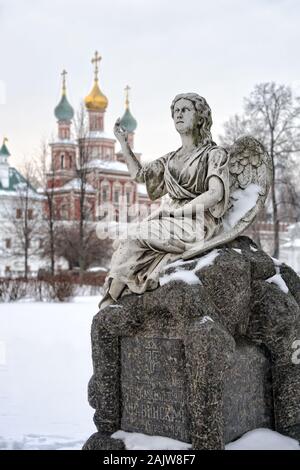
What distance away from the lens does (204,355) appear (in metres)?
4.07

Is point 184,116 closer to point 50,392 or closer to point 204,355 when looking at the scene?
point 204,355

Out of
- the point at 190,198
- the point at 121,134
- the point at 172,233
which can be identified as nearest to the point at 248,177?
the point at 190,198

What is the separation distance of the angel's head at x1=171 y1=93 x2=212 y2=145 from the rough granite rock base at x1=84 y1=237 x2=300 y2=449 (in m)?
0.88

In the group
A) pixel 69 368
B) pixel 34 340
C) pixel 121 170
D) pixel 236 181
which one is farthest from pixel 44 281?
pixel 121 170

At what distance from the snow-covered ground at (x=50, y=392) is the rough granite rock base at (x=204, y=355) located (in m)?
0.16

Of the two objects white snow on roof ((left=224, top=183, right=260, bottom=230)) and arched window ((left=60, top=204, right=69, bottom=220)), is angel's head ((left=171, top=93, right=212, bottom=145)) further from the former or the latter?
arched window ((left=60, top=204, right=69, bottom=220))

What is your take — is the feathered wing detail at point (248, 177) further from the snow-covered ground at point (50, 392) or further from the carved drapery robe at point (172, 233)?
the snow-covered ground at point (50, 392)

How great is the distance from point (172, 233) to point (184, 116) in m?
0.91

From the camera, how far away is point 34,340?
11508 millimetres

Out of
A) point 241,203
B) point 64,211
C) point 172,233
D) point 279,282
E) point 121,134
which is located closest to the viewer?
point 172,233

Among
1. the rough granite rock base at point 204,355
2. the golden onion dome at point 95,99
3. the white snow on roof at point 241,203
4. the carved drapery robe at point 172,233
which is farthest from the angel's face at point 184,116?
the golden onion dome at point 95,99

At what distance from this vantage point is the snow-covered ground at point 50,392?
4656 millimetres

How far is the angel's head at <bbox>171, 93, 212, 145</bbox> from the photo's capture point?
4.84 metres
